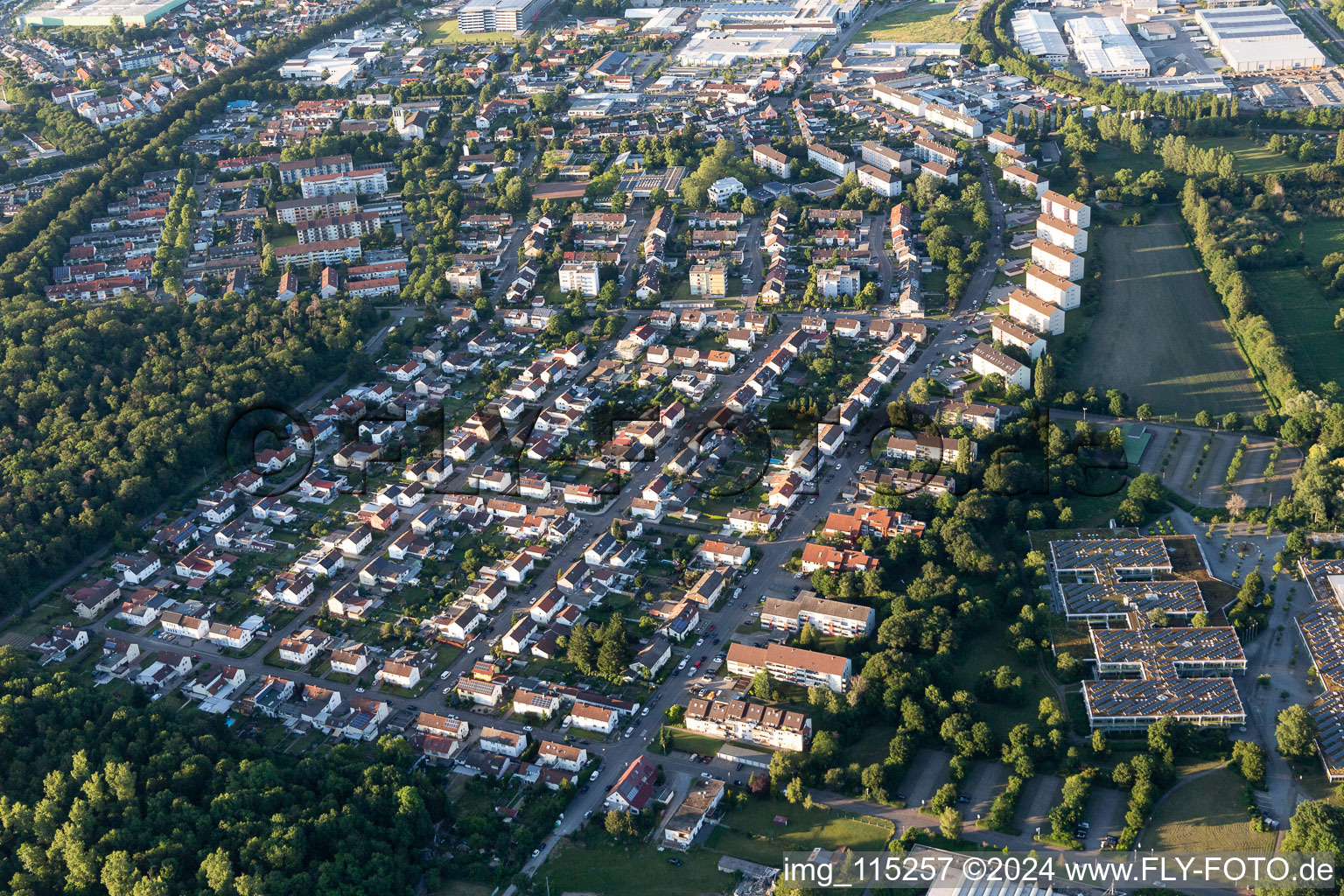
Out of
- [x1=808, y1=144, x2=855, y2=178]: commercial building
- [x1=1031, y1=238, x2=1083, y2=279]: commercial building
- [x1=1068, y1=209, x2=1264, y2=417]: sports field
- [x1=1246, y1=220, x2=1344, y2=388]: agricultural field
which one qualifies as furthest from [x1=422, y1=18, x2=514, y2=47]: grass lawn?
[x1=1246, y1=220, x2=1344, y2=388]: agricultural field

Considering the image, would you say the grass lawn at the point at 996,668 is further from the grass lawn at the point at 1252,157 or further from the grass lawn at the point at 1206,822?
the grass lawn at the point at 1252,157

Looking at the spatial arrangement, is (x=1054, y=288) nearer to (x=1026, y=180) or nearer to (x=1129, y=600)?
(x=1026, y=180)

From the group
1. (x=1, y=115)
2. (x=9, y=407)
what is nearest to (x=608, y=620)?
(x=9, y=407)

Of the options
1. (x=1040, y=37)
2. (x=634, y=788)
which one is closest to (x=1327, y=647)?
(x=634, y=788)

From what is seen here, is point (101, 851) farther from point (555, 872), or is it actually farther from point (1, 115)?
point (1, 115)

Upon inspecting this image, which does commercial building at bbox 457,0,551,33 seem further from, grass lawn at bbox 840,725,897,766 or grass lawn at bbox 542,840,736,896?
grass lawn at bbox 542,840,736,896

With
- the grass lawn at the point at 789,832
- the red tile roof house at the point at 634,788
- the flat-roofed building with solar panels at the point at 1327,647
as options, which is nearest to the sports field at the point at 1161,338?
the flat-roofed building with solar panels at the point at 1327,647
